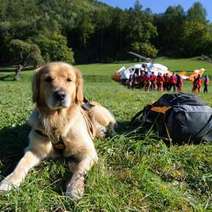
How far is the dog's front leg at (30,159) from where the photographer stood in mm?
5004

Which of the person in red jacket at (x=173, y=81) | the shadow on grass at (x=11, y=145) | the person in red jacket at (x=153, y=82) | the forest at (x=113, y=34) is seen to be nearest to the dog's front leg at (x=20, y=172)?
the shadow on grass at (x=11, y=145)

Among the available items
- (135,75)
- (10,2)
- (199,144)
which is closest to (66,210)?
(199,144)

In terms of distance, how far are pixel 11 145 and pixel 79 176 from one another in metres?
1.82

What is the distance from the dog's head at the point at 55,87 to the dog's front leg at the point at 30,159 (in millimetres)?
441

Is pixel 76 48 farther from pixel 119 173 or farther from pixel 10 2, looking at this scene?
pixel 119 173

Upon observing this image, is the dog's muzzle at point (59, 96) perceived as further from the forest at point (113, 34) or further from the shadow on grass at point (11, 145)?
the forest at point (113, 34)

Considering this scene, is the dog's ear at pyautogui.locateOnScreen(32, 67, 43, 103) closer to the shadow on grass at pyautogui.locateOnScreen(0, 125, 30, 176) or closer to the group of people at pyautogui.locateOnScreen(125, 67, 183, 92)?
the shadow on grass at pyautogui.locateOnScreen(0, 125, 30, 176)

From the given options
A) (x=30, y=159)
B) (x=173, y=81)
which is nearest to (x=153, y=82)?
(x=173, y=81)

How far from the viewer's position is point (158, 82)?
4338cm

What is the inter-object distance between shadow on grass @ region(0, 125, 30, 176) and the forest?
85631mm

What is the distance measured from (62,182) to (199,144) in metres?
2.49

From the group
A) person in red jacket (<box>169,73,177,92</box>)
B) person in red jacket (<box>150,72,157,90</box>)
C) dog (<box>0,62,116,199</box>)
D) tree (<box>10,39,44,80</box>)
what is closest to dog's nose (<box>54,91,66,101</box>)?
dog (<box>0,62,116,199</box>)

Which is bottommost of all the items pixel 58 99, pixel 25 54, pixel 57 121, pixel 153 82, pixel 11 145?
pixel 25 54

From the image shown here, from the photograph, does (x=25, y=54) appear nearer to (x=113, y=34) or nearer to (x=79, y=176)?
(x=113, y=34)
